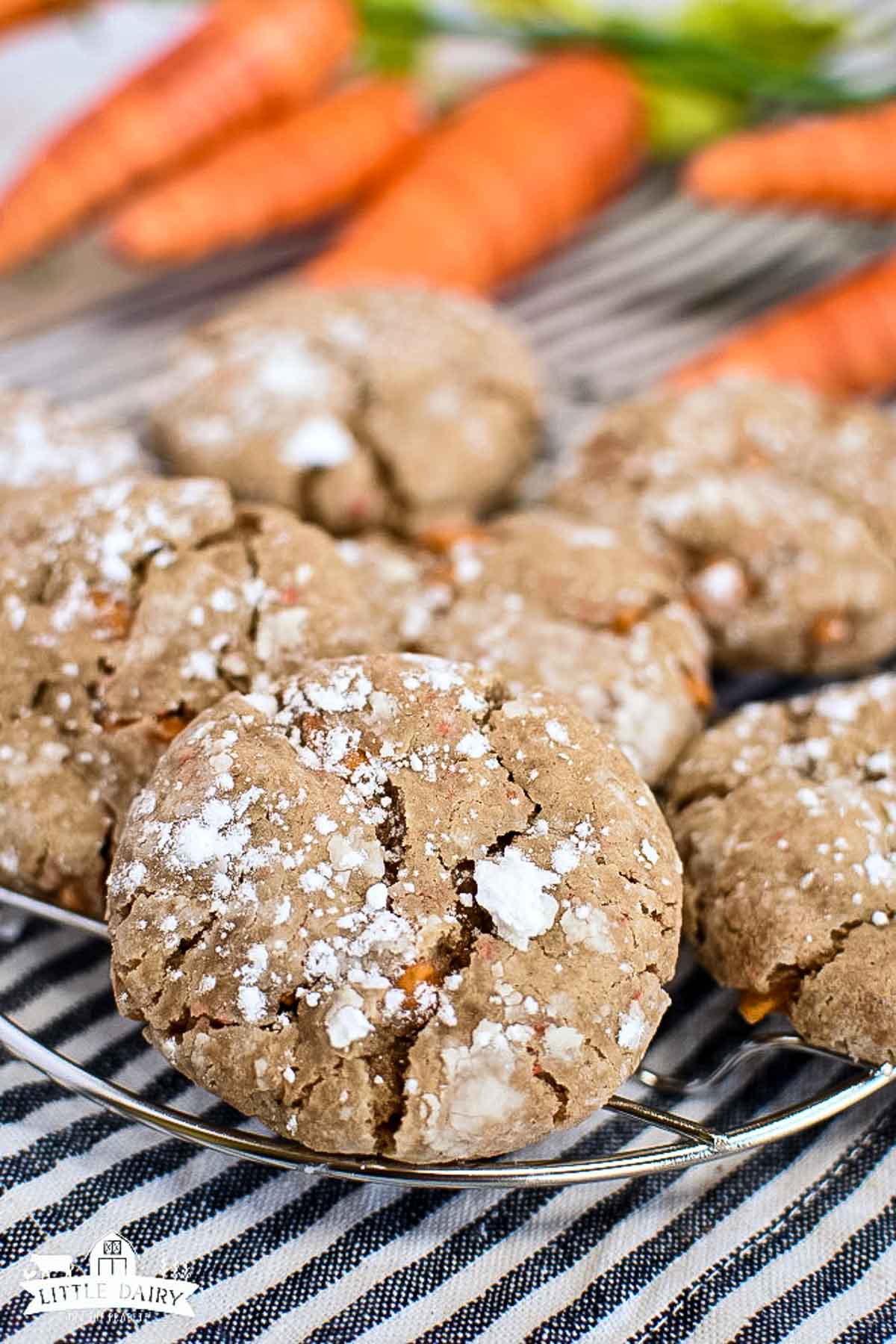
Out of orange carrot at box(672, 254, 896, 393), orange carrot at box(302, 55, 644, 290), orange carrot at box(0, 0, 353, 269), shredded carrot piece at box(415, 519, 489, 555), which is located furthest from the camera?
orange carrot at box(0, 0, 353, 269)

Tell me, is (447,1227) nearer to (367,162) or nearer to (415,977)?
(415,977)

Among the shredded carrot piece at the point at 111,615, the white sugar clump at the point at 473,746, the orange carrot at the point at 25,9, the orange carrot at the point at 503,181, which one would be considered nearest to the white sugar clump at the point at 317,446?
the shredded carrot piece at the point at 111,615

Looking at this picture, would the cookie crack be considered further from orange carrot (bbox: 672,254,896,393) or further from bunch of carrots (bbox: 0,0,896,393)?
bunch of carrots (bbox: 0,0,896,393)

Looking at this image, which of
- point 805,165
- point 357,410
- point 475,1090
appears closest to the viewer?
point 475,1090

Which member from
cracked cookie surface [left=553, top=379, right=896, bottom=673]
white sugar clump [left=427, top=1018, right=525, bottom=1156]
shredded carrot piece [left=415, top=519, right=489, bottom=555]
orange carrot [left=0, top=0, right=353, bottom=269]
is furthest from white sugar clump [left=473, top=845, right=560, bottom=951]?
orange carrot [left=0, top=0, right=353, bottom=269]

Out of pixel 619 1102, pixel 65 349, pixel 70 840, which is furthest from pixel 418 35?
pixel 619 1102

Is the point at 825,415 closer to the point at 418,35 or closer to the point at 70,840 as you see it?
the point at 70,840

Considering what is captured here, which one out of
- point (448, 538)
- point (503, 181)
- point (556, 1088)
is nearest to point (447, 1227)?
point (556, 1088)
